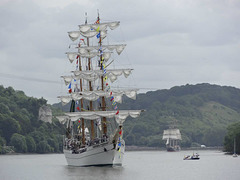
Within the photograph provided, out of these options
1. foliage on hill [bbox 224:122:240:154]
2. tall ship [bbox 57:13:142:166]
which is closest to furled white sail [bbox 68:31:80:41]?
tall ship [bbox 57:13:142:166]

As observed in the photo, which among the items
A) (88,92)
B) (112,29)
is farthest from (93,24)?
(88,92)

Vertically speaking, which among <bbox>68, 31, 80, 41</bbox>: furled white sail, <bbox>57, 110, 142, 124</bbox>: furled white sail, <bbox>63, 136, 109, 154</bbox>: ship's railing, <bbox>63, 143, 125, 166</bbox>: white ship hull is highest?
<bbox>68, 31, 80, 41</bbox>: furled white sail

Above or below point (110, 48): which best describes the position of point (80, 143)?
below

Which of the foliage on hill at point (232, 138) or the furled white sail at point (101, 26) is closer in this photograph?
the furled white sail at point (101, 26)

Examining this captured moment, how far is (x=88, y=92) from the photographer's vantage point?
11925 cm

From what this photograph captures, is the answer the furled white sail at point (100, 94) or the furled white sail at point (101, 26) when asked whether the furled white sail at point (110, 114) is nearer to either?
the furled white sail at point (100, 94)

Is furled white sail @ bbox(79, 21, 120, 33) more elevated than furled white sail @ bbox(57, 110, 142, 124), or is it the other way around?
furled white sail @ bbox(79, 21, 120, 33)

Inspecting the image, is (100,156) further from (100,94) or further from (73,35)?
(73,35)

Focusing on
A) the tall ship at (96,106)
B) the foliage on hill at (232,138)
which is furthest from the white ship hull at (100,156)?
the foliage on hill at (232,138)

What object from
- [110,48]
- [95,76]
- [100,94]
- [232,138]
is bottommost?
[232,138]

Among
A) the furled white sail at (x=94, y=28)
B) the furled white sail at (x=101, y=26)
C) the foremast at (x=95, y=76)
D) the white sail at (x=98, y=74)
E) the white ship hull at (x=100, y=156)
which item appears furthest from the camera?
the furled white sail at (x=101, y=26)

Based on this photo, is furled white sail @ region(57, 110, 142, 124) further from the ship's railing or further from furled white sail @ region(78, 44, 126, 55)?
furled white sail @ region(78, 44, 126, 55)

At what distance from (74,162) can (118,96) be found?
607 inches

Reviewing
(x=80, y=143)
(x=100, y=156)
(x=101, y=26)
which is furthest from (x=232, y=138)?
(x=100, y=156)
